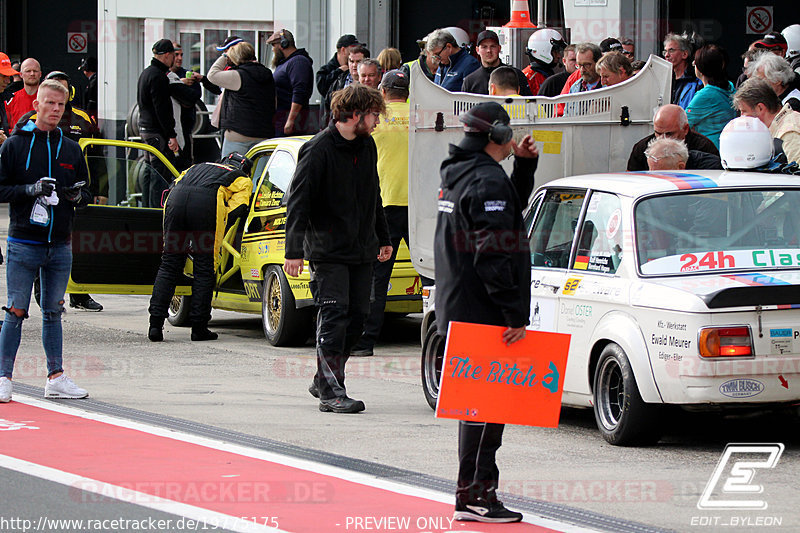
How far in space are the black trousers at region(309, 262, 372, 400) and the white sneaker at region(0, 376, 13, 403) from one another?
2.07 meters

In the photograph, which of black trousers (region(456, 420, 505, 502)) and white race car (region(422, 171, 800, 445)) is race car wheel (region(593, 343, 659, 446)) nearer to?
white race car (region(422, 171, 800, 445))

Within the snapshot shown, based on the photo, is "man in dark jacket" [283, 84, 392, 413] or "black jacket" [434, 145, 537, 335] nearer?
"black jacket" [434, 145, 537, 335]

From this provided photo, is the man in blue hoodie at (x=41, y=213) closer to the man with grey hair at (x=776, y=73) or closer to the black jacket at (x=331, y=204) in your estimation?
the black jacket at (x=331, y=204)

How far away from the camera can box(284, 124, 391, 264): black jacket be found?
898cm

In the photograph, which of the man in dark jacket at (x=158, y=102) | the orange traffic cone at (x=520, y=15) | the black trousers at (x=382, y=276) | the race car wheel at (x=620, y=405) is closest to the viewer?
the race car wheel at (x=620, y=405)

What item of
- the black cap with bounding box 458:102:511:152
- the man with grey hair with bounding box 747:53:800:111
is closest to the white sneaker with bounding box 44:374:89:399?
the black cap with bounding box 458:102:511:152

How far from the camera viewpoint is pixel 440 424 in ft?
28.7

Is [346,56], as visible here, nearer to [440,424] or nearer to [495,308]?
[440,424]

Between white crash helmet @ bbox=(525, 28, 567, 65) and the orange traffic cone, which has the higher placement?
the orange traffic cone

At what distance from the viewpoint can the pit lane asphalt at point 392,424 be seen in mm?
6789

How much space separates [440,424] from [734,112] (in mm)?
4608

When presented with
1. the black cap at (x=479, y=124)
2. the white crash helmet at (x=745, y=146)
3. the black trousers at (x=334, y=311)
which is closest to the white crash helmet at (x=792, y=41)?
the white crash helmet at (x=745, y=146)

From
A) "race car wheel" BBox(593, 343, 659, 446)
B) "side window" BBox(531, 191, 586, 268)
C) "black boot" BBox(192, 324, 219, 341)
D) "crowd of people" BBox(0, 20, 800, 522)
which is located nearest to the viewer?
"crowd of people" BBox(0, 20, 800, 522)

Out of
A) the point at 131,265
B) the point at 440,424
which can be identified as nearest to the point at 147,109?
the point at 131,265
